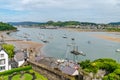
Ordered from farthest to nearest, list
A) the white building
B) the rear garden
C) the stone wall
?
the white building
the rear garden
the stone wall

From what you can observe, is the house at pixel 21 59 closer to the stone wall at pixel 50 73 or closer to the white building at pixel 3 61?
the white building at pixel 3 61

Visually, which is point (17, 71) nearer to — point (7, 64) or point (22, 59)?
point (7, 64)

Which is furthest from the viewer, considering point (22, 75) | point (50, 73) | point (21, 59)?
point (21, 59)

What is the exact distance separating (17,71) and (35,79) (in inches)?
172

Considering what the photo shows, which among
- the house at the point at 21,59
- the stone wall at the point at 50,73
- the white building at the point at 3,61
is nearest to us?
the stone wall at the point at 50,73

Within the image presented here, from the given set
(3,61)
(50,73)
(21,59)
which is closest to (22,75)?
(50,73)

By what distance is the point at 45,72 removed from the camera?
35000 mm

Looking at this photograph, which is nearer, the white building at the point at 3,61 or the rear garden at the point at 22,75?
the rear garden at the point at 22,75

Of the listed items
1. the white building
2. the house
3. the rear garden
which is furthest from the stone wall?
the house

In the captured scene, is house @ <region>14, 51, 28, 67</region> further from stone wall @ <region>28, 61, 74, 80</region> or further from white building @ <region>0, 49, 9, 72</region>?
stone wall @ <region>28, 61, 74, 80</region>

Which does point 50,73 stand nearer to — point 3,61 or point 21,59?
point 3,61

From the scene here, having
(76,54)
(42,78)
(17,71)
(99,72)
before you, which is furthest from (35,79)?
(76,54)

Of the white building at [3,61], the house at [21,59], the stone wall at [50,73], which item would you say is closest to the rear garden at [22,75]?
the stone wall at [50,73]

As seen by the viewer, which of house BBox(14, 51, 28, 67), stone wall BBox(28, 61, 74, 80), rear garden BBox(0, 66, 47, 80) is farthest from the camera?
house BBox(14, 51, 28, 67)
